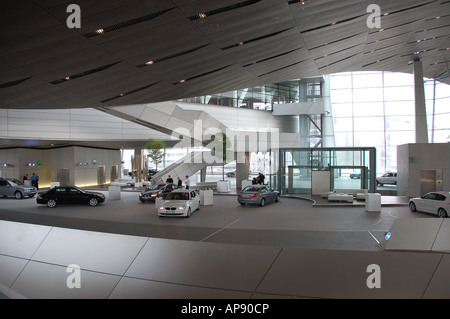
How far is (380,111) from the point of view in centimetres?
4112

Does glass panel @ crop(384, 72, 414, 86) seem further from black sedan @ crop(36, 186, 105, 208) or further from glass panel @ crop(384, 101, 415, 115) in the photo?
black sedan @ crop(36, 186, 105, 208)

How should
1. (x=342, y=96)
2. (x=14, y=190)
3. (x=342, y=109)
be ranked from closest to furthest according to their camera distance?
(x=14, y=190)
(x=342, y=109)
(x=342, y=96)

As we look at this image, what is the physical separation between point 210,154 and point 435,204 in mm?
22094

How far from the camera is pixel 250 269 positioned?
4.58 m

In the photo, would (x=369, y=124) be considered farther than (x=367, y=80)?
No

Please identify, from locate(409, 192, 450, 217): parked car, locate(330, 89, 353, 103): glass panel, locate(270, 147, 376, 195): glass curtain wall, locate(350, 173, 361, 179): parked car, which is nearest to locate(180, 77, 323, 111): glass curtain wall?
locate(330, 89, 353, 103): glass panel

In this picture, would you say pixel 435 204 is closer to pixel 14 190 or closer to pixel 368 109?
pixel 14 190

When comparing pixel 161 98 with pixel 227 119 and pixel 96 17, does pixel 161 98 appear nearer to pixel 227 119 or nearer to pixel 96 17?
pixel 96 17

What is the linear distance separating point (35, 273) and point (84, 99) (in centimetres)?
1226

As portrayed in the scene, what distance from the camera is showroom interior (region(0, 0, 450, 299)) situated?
459 cm

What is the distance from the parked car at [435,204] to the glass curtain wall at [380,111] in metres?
26.5

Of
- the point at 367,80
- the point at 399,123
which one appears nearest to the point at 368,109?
the point at 367,80

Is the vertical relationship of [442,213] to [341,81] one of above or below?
below

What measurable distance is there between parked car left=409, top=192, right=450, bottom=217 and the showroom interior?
526 millimetres
